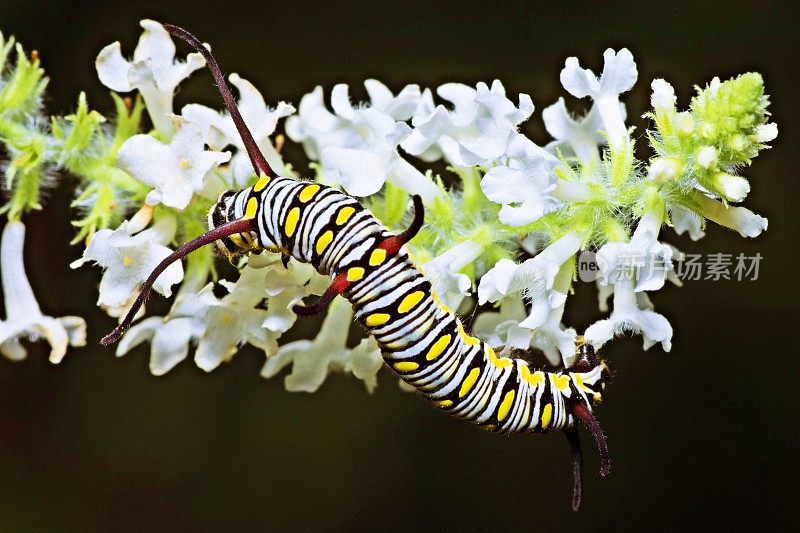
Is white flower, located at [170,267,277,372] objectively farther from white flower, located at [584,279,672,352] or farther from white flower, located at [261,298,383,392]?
white flower, located at [584,279,672,352]

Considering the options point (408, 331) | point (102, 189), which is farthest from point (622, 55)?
point (102, 189)

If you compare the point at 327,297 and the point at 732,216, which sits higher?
the point at 732,216

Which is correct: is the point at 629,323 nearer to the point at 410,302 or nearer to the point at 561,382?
the point at 561,382

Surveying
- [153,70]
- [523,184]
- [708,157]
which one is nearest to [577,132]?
[523,184]

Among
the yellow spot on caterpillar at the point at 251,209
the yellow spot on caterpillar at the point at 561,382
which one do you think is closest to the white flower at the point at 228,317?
the yellow spot on caterpillar at the point at 251,209

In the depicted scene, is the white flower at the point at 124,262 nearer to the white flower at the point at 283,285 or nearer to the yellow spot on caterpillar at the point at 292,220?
the white flower at the point at 283,285
